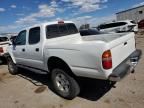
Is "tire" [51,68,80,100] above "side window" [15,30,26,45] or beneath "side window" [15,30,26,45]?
beneath

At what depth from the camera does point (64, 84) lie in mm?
4629

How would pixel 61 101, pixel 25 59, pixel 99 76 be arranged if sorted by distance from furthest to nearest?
pixel 25 59 → pixel 61 101 → pixel 99 76

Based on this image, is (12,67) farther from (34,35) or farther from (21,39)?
(34,35)

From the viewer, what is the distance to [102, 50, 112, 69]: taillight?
3387mm

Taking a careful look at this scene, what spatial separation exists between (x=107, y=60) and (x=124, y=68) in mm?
646

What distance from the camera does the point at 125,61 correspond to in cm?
408

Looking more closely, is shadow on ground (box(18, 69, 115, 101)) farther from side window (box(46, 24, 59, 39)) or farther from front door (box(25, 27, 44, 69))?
side window (box(46, 24, 59, 39))

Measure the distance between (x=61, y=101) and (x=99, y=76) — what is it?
5.15ft

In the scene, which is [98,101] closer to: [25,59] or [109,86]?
[109,86]

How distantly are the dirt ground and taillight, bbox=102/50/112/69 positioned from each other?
1.16 metres

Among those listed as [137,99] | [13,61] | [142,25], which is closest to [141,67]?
[137,99]

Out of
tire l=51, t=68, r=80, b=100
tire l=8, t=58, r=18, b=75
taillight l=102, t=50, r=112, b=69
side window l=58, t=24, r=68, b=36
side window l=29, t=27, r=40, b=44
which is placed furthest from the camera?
tire l=8, t=58, r=18, b=75

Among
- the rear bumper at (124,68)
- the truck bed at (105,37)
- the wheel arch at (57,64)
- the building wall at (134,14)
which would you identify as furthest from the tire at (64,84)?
the building wall at (134,14)

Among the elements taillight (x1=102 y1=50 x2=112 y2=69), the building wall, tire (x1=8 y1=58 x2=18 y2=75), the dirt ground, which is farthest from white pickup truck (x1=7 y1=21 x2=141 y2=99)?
the building wall
